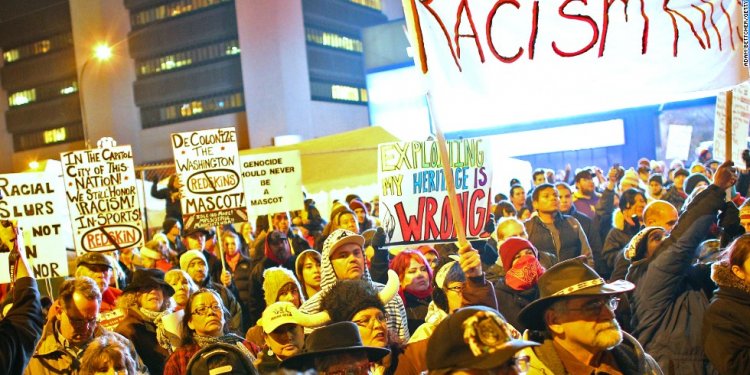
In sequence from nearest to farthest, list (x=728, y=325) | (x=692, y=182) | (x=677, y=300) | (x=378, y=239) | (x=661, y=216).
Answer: (x=728, y=325), (x=677, y=300), (x=661, y=216), (x=378, y=239), (x=692, y=182)

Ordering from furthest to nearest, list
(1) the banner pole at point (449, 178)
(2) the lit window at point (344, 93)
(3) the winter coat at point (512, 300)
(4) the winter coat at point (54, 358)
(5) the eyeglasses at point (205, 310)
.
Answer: (2) the lit window at point (344, 93) < (3) the winter coat at point (512, 300) < (5) the eyeglasses at point (205, 310) < (4) the winter coat at point (54, 358) < (1) the banner pole at point (449, 178)

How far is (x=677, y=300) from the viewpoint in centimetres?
586

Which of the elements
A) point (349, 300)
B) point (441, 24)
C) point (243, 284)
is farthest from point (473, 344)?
point (243, 284)

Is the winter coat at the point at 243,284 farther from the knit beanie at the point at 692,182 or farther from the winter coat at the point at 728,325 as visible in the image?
the winter coat at the point at 728,325

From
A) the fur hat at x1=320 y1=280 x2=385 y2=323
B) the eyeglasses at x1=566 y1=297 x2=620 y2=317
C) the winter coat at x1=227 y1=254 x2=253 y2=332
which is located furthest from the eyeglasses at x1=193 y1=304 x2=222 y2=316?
the winter coat at x1=227 y1=254 x2=253 y2=332

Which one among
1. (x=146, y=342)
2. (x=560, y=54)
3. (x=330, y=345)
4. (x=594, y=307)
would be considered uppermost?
(x=560, y=54)

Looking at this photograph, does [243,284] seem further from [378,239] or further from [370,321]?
[370,321]

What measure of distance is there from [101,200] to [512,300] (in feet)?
23.1

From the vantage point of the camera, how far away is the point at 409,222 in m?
7.85

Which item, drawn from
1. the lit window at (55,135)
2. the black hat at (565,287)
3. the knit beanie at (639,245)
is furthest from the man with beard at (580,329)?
the lit window at (55,135)

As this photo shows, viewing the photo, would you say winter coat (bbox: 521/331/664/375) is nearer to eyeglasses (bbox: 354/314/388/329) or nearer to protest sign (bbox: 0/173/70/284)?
eyeglasses (bbox: 354/314/388/329)

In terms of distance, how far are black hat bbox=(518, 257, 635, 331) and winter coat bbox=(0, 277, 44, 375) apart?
2.57 meters

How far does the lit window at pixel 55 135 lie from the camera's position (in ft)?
260

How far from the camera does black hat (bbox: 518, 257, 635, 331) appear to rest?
420cm
